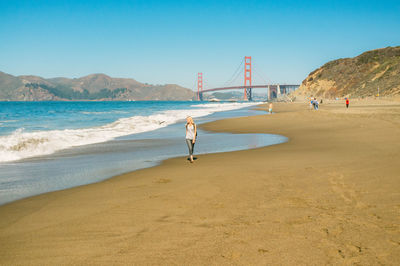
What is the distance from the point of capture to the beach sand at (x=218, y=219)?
3.06m

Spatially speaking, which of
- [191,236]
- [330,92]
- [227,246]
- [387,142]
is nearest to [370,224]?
[227,246]

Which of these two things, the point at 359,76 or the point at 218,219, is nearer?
the point at 218,219

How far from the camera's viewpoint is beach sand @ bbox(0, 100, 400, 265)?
10.0 feet

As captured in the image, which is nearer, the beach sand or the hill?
the beach sand

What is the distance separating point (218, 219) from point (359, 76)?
72.2 m

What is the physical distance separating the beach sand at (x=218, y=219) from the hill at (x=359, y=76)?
5074cm

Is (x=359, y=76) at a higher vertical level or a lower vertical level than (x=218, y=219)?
higher

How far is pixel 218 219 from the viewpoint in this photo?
3959mm

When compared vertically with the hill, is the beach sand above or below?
below

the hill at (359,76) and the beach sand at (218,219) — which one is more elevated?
the hill at (359,76)

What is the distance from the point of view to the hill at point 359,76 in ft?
182

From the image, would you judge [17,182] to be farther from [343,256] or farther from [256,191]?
[343,256]

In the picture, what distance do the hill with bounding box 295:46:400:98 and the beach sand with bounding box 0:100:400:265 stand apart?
5074 cm

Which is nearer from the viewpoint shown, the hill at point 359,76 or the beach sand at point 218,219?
the beach sand at point 218,219
